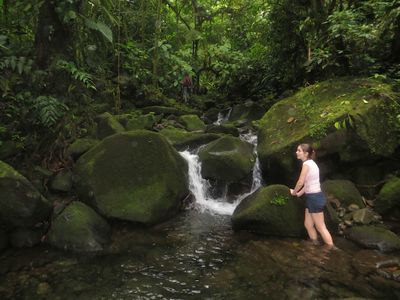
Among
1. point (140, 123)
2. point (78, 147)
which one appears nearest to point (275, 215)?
point (78, 147)

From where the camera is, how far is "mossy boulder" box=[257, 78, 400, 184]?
8188 millimetres

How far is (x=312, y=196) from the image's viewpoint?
272 inches

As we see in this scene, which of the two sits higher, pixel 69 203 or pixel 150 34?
pixel 150 34

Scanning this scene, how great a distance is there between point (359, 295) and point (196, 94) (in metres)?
15.6

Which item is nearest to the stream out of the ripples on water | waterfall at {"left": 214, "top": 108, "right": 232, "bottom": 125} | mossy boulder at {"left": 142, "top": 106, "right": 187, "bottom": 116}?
the ripples on water

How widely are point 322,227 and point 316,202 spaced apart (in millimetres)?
→ 460

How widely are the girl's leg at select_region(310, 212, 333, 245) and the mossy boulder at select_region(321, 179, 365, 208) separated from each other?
122cm

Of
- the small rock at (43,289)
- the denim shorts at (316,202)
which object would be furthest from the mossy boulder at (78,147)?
the denim shorts at (316,202)

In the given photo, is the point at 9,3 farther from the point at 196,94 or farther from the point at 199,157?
the point at 196,94

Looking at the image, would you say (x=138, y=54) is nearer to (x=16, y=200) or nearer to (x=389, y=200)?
(x=16, y=200)

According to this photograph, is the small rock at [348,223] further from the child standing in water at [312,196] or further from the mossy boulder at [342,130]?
the mossy boulder at [342,130]

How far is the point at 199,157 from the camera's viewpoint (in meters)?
9.84

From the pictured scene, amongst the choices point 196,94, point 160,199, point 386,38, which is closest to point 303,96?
point 386,38

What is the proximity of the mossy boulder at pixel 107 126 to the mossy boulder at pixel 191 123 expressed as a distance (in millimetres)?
2831
